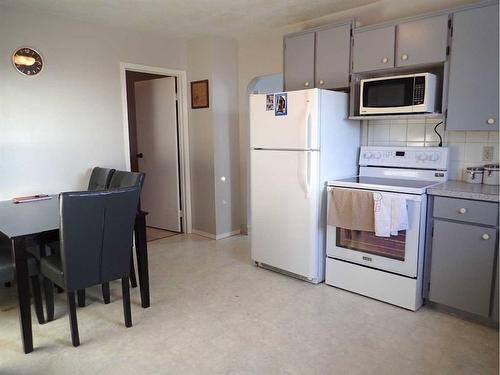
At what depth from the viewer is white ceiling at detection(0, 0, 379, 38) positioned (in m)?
3.15

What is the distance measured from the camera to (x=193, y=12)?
3396 mm

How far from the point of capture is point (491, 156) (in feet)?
8.92

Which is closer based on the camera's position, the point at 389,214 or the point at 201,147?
the point at 389,214

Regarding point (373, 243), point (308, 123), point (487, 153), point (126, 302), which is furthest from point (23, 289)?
point (487, 153)

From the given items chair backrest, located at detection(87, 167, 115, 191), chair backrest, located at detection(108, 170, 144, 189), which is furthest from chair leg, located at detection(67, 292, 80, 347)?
chair backrest, located at detection(87, 167, 115, 191)

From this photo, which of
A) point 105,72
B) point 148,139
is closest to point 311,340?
point 105,72

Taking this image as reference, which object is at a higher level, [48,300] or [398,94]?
[398,94]

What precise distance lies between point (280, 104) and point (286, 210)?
88cm

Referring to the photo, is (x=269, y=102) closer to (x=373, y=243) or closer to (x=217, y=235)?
(x=373, y=243)

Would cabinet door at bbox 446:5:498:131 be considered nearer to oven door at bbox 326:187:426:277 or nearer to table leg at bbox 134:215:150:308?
oven door at bbox 326:187:426:277

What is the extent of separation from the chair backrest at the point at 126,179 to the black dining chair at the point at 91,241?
467 millimetres

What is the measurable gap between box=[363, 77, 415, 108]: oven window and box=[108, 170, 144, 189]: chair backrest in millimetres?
1816

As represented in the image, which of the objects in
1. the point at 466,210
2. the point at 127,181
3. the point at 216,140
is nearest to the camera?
the point at 466,210

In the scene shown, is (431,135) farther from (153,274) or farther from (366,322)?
(153,274)
